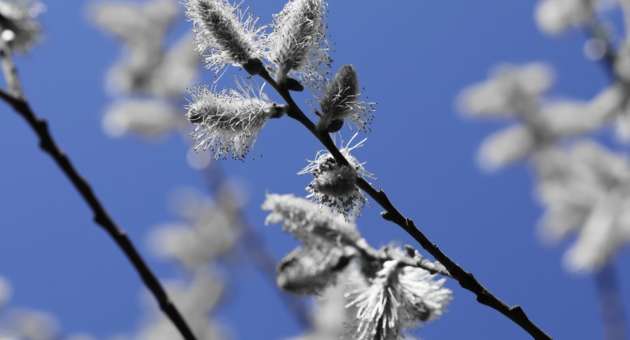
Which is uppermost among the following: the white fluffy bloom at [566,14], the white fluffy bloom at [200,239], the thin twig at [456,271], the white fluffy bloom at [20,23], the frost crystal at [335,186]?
the white fluffy bloom at [200,239]

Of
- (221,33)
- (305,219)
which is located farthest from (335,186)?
(221,33)

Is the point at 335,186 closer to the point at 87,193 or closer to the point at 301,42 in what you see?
the point at 301,42

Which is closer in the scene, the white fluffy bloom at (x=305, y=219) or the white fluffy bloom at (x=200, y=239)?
the white fluffy bloom at (x=305, y=219)

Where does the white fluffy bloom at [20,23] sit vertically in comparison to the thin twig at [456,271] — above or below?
above

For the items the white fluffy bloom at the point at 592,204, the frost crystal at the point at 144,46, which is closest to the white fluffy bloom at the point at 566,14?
the white fluffy bloom at the point at 592,204

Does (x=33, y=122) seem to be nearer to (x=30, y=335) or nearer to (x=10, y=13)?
(x=10, y=13)

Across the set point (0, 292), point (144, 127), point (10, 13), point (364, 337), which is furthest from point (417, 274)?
point (144, 127)

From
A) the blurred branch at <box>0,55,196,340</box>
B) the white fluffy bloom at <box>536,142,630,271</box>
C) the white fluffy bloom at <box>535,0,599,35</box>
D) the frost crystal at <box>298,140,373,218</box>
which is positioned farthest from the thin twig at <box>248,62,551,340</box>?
the white fluffy bloom at <box>535,0,599,35</box>

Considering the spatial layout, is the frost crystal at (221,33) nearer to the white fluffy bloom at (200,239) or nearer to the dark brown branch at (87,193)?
the dark brown branch at (87,193)
